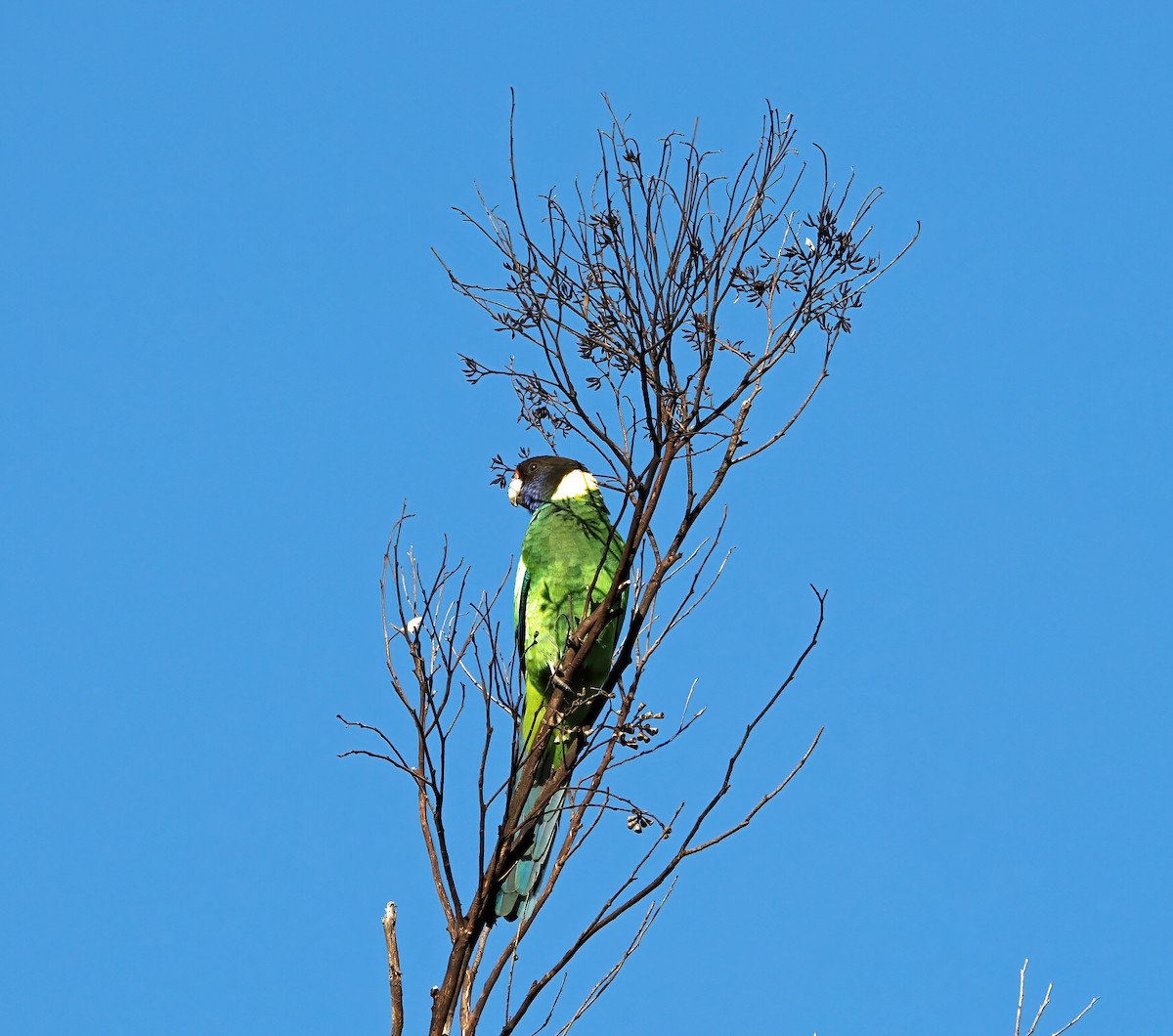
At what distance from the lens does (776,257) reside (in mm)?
3414

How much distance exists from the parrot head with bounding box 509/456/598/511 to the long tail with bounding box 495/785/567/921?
1.35 metres

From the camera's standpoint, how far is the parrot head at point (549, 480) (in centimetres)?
489

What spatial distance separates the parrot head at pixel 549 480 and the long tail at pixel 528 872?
4.44ft

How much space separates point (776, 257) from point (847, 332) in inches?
11.4

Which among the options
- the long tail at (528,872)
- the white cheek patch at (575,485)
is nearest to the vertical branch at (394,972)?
the long tail at (528,872)

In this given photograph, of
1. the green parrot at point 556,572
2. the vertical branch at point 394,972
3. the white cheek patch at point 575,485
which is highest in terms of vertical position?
the white cheek patch at point 575,485

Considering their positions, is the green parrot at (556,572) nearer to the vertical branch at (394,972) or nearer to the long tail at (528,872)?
the long tail at (528,872)

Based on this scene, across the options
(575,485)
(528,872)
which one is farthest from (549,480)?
(528,872)

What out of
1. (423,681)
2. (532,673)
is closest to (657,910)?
(423,681)

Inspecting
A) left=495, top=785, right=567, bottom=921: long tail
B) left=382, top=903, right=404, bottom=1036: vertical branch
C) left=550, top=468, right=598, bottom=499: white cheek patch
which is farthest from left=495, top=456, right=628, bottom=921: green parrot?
left=382, top=903, right=404, bottom=1036: vertical branch

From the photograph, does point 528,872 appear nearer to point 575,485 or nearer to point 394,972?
point 394,972

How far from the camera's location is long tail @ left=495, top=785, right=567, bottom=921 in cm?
320

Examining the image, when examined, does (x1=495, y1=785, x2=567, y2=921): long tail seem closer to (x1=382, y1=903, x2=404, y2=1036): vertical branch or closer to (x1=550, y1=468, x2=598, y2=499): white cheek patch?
(x1=382, y1=903, x2=404, y2=1036): vertical branch

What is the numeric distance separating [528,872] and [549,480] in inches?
70.6
